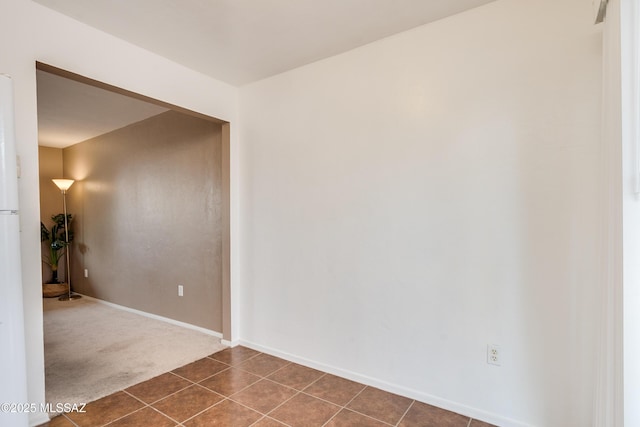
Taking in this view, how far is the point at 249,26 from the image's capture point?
2205 millimetres

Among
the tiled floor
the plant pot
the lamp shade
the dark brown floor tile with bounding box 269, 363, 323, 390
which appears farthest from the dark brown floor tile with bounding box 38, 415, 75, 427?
the lamp shade

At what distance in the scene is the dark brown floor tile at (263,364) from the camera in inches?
105

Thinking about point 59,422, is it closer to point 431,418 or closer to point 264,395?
point 264,395

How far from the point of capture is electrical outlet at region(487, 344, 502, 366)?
6.40ft

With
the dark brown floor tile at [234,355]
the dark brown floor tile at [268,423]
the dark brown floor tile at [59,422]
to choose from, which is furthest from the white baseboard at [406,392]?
the dark brown floor tile at [59,422]

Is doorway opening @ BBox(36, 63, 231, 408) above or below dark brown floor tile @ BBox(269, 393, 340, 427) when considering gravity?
above

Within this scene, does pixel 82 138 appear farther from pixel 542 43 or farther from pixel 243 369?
pixel 542 43

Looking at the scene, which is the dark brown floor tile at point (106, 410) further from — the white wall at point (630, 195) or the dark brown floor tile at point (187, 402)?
the white wall at point (630, 195)

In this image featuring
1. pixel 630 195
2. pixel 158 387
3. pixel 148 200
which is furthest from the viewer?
pixel 148 200

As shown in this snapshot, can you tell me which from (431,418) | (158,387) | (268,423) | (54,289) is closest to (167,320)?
(158,387)

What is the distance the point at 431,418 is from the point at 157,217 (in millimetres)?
3496

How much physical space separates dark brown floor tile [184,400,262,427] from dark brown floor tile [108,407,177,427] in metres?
0.14

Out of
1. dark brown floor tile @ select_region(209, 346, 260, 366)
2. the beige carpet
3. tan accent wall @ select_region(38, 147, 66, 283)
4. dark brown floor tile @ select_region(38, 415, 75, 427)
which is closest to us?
dark brown floor tile @ select_region(38, 415, 75, 427)

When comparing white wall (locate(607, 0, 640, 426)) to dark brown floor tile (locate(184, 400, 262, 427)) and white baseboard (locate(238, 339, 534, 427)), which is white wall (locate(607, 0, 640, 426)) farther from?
dark brown floor tile (locate(184, 400, 262, 427))
